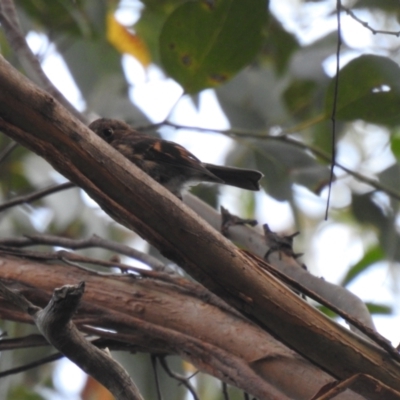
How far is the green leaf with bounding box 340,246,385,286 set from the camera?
11.0ft

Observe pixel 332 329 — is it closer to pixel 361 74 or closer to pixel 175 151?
pixel 175 151

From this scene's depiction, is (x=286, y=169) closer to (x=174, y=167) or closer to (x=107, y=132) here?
(x=174, y=167)

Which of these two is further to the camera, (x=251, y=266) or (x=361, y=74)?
(x=361, y=74)

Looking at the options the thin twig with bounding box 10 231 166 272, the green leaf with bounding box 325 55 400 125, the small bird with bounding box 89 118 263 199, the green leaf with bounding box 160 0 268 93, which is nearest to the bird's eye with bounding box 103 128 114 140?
the small bird with bounding box 89 118 263 199

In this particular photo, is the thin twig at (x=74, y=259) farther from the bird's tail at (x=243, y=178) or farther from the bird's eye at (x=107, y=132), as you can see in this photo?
the bird's eye at (x=107, y=132)

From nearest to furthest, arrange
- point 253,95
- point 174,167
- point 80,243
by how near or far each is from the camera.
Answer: point 80,243
point 174,167
point 253,95

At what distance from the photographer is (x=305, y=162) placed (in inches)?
137

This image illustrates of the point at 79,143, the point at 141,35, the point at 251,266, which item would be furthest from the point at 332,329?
the point at 141,35

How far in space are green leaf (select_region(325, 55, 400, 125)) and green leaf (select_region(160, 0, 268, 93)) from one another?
0.45m

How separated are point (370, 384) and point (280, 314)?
0.88 ft

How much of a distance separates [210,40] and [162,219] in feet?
5.87

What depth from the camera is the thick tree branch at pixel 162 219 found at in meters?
1.52

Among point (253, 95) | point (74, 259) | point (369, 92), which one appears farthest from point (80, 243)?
point (253, 95)

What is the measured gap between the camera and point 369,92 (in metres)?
3.11
